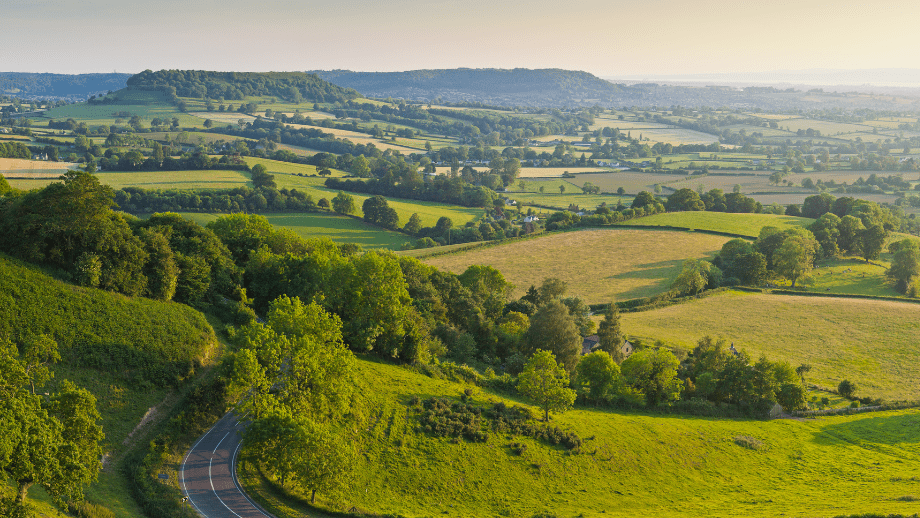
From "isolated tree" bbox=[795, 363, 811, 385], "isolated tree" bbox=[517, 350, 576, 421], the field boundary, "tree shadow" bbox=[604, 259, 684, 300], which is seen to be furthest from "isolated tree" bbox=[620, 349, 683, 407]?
the field boundary

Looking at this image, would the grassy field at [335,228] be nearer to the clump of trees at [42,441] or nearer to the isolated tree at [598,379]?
the isolated tree at [598,379]

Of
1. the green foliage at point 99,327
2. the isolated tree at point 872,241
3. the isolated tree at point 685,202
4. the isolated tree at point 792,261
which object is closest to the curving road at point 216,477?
the green foliage at point 99,327

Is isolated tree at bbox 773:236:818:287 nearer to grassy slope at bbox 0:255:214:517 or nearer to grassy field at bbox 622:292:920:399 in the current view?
grassy field at bbox 622:292:920:399

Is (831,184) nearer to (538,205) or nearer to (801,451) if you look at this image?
(538,205)

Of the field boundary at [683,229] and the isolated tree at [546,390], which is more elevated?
the field boundary at [683,229]

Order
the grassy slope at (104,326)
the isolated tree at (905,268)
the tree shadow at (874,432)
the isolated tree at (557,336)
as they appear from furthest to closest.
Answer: the isolated tree at (905,268)
the isolated tree at (557,336)
the tree shadow at (874,432)
the grassy slope at (104,326)

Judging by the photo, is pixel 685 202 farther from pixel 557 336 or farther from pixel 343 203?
pixel 557 336
